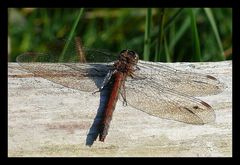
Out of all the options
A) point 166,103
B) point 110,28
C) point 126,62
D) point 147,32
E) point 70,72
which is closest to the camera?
point 166,103

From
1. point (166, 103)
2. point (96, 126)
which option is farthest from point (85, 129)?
point (166, 103)

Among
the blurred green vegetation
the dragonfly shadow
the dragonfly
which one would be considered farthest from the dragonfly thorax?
the blurred green vegetation

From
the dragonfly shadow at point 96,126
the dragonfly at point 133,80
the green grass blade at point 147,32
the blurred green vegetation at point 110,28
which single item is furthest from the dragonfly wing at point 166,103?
the blurred green vegetation at point 110,28

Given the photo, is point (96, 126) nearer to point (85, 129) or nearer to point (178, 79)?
point (85, 129)

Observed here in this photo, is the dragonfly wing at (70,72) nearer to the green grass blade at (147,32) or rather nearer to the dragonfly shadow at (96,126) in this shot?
the dragonfly shadow at (96,126)
